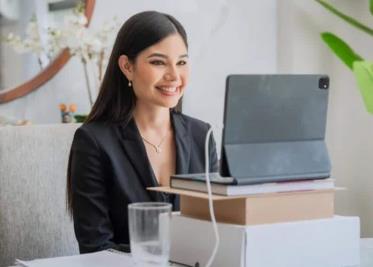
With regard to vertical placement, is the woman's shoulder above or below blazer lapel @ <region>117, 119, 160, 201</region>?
above

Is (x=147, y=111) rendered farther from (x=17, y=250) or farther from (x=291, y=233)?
(x=291, y=233)

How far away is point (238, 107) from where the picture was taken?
3.59ft

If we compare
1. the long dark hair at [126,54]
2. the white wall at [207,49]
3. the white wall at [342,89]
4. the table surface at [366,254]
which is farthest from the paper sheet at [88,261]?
the white wall at [342,89]

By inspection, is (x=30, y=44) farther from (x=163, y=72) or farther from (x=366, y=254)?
(x=366, y=254)

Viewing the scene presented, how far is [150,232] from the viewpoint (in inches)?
41.7

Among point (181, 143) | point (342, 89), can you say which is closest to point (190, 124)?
point (181, 143)

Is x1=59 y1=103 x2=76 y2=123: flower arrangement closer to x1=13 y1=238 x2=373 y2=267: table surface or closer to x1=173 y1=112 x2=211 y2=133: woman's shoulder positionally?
x1=173 y1=112 x2=211 y2=133: woman's shoulder

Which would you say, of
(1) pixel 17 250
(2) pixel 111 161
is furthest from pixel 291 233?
(1) pixel 17 250

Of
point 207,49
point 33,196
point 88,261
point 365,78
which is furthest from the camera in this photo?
point 207,49

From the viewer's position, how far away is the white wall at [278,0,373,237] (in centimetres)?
259

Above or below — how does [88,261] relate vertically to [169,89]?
below

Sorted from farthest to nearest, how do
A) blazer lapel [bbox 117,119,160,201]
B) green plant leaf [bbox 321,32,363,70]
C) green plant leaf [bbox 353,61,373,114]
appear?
1. blazer lapel [bbox 117,119,160,201]
2. green plant leaf [bbox 321,32,363,70]
3. green plant leaf [bbox 353,61,373,114]

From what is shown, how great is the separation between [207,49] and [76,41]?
0.67 m

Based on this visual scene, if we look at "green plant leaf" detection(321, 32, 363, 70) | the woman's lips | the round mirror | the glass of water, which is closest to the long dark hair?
the woman's lips
